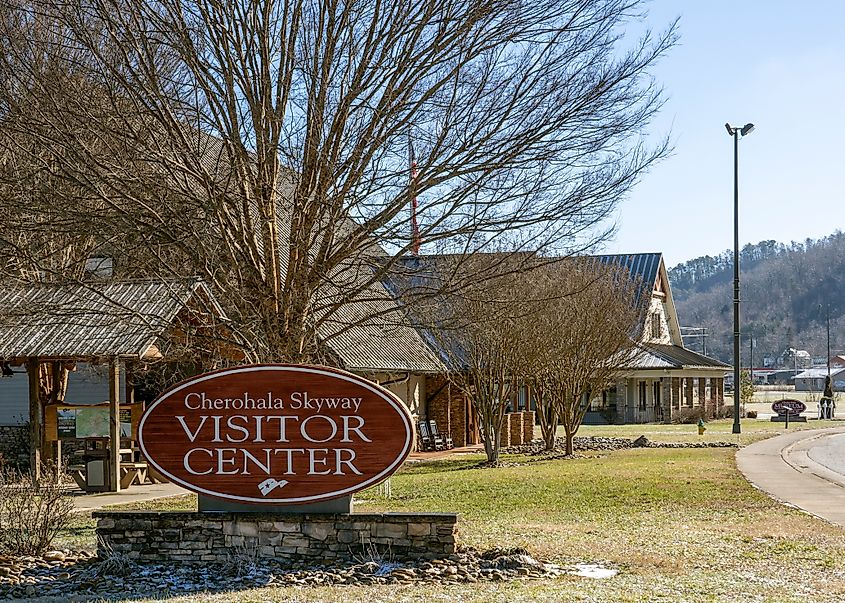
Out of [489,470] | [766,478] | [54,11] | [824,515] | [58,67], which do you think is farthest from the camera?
[489,470]

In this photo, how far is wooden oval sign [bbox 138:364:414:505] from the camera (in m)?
10.9

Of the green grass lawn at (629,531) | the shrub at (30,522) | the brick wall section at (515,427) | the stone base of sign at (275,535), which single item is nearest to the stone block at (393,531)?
the stone base of sign at (275,535)

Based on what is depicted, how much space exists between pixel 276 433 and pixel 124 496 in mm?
8875

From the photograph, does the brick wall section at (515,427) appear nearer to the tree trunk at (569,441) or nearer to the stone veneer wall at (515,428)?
the stone veneer wall at (515,428)

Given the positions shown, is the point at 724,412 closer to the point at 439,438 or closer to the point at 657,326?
the point at 657,326

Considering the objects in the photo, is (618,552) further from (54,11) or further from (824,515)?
(54,11)

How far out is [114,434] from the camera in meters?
19.8

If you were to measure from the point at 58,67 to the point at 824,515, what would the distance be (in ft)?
37.5

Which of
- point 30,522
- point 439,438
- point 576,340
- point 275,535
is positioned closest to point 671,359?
point 439,438

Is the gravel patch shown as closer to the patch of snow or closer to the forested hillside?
Answer: the patch of snow

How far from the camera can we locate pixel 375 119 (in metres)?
11.1

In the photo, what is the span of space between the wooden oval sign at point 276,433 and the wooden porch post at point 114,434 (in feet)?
29.2

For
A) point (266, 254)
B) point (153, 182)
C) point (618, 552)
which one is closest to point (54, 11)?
point (153, 182)

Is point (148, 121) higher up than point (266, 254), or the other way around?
point (148, 121)
